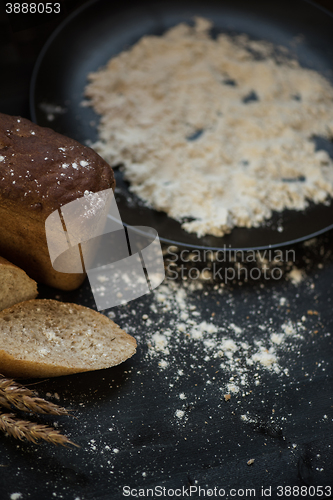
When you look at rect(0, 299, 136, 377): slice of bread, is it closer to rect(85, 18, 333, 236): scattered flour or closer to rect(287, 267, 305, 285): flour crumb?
rect(85, 18, 333, 236): scattered flour

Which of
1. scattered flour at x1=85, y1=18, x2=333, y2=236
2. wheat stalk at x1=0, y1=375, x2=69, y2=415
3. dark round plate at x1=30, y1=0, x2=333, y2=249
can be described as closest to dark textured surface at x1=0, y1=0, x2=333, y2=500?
wheat stalk at x1=0, y1=375, x2=69, y2=415

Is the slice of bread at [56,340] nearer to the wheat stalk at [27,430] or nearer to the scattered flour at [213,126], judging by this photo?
the wheat stalk at [27,430]

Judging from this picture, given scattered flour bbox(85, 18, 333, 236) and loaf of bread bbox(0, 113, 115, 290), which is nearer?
loaf of bread bbox(0, 113, 115, 290)

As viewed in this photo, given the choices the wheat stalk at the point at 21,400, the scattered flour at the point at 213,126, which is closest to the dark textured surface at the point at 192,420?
the wheat stalk at the point at 21,400

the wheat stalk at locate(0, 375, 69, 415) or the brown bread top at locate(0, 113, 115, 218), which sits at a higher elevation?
the brown bread top at locate(0, 113, 115, 218)

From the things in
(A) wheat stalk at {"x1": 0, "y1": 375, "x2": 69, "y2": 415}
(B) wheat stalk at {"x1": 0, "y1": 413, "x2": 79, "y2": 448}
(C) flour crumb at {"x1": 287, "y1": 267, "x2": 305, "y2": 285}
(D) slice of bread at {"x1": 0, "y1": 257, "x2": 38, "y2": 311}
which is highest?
(C) flour crumb at {"x1": 287, "y1": 267, "x2": 305, "y2": 285}

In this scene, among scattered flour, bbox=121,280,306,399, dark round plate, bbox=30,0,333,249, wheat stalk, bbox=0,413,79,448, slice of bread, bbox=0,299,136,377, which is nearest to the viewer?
wheat stalk, bbox=0,413,79,448

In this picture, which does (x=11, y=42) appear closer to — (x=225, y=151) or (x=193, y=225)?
(x=225, y=151)

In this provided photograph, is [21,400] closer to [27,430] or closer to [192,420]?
[27,430]
